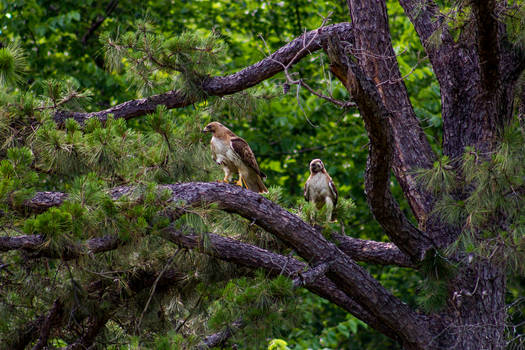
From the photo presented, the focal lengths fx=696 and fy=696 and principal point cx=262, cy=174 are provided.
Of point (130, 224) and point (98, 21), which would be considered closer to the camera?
point (130, 224)

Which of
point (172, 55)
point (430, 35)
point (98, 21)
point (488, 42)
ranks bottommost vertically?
point (98, 21)

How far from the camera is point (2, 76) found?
16.4 feet

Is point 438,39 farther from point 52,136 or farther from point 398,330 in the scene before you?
point 52,136

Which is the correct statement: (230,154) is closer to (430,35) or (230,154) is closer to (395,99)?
(395,99)

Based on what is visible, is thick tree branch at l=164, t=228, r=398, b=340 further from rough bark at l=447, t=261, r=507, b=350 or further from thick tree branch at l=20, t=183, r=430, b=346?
rough bark at l=447, t=261, r=507, b=350

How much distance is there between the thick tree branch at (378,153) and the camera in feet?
13.3

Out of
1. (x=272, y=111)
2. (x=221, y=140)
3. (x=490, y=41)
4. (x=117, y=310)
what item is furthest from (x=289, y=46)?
(x=272, y=111)

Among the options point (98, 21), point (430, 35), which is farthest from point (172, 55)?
point (98, 21)

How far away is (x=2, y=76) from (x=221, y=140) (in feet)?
8.53

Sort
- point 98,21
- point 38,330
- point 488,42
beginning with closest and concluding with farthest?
point 488,42
point 38,330
point 98,21

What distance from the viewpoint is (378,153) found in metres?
4.61

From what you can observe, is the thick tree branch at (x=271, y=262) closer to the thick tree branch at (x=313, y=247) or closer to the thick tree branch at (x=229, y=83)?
the thick tree branch at (x=313, y=247)

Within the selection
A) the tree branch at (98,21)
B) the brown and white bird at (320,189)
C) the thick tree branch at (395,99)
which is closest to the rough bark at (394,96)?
the thick tree branch at (395,99)

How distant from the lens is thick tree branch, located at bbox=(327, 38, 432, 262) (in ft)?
13.3
